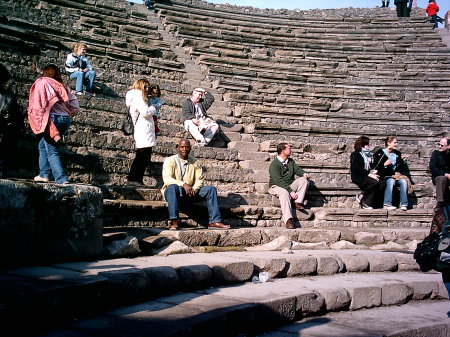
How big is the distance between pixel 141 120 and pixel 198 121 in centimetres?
229

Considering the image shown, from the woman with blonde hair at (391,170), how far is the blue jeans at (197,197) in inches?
153

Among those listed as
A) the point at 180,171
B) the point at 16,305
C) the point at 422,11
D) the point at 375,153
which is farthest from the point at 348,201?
the point at 422,11

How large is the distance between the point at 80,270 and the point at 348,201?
6650 millimetres

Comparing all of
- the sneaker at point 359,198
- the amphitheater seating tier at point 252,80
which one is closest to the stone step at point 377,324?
the amphitheater seating tier at point 252,80

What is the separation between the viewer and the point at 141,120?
7.67 m

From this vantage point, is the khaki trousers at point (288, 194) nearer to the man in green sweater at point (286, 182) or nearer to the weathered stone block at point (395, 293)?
the man in green sweater at point (286, 182)

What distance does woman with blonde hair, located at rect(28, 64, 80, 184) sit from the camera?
591cm

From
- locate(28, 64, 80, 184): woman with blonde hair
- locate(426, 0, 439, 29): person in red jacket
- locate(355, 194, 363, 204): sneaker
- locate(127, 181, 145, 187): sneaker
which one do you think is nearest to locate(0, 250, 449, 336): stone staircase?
locate(28, 64, 80, 184): woman with blonde hair

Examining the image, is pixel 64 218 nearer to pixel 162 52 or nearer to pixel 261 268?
pixel 261 268

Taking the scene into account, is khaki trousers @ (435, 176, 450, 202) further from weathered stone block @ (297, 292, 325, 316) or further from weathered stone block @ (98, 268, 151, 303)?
weathered stone block @ (98, 268, 151, 303)

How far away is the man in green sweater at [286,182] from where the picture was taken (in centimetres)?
837

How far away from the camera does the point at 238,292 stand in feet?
15.1

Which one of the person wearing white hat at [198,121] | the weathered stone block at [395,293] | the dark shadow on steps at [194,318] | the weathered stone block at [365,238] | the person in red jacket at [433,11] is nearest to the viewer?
the dark shadow on steps at [194,318]

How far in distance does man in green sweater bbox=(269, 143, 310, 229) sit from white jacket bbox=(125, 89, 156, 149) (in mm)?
2278
